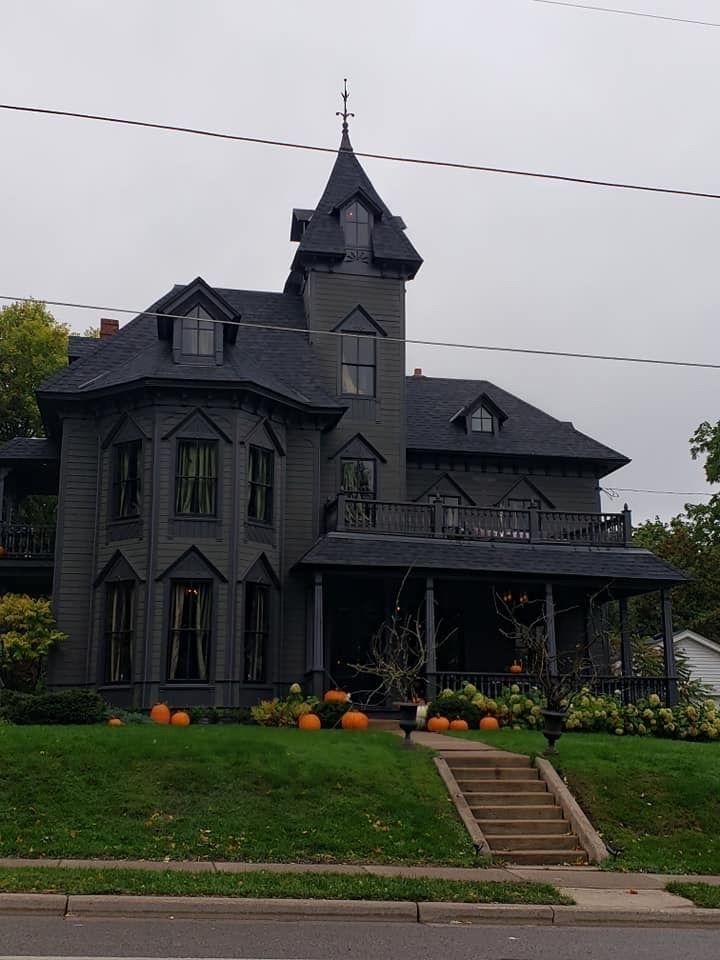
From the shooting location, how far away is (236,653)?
2269 cm

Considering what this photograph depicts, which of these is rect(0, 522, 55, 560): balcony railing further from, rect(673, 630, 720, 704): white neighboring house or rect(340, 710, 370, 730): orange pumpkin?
rect(673, 630, 720, 704): white neighboring house

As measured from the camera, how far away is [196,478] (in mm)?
23250

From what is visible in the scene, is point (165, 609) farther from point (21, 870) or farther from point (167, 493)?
point (21, 870)

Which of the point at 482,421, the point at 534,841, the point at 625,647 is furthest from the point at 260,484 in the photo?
the point at 534,841

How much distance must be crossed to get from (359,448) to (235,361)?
A: 413 centimetres

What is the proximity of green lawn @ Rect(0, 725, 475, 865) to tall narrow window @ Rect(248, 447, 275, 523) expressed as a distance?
8279 millimetres

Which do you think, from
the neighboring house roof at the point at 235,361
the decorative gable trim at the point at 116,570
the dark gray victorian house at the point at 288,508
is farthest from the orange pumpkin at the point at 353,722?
the neighboring house roof at the point at 235,361

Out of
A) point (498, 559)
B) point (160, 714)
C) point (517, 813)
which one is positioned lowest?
point (517, 813)

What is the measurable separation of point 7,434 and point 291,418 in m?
19.6

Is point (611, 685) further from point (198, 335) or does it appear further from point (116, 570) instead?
point (198, 335)

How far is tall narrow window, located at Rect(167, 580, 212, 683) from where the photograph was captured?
73.4 feet

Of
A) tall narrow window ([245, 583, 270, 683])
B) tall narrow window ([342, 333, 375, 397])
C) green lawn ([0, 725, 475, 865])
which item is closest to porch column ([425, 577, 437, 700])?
tall narrow window ([245, 583, 270, 683])

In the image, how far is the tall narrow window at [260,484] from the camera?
23.8 metres

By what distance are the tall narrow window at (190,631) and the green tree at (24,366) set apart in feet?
63.9
